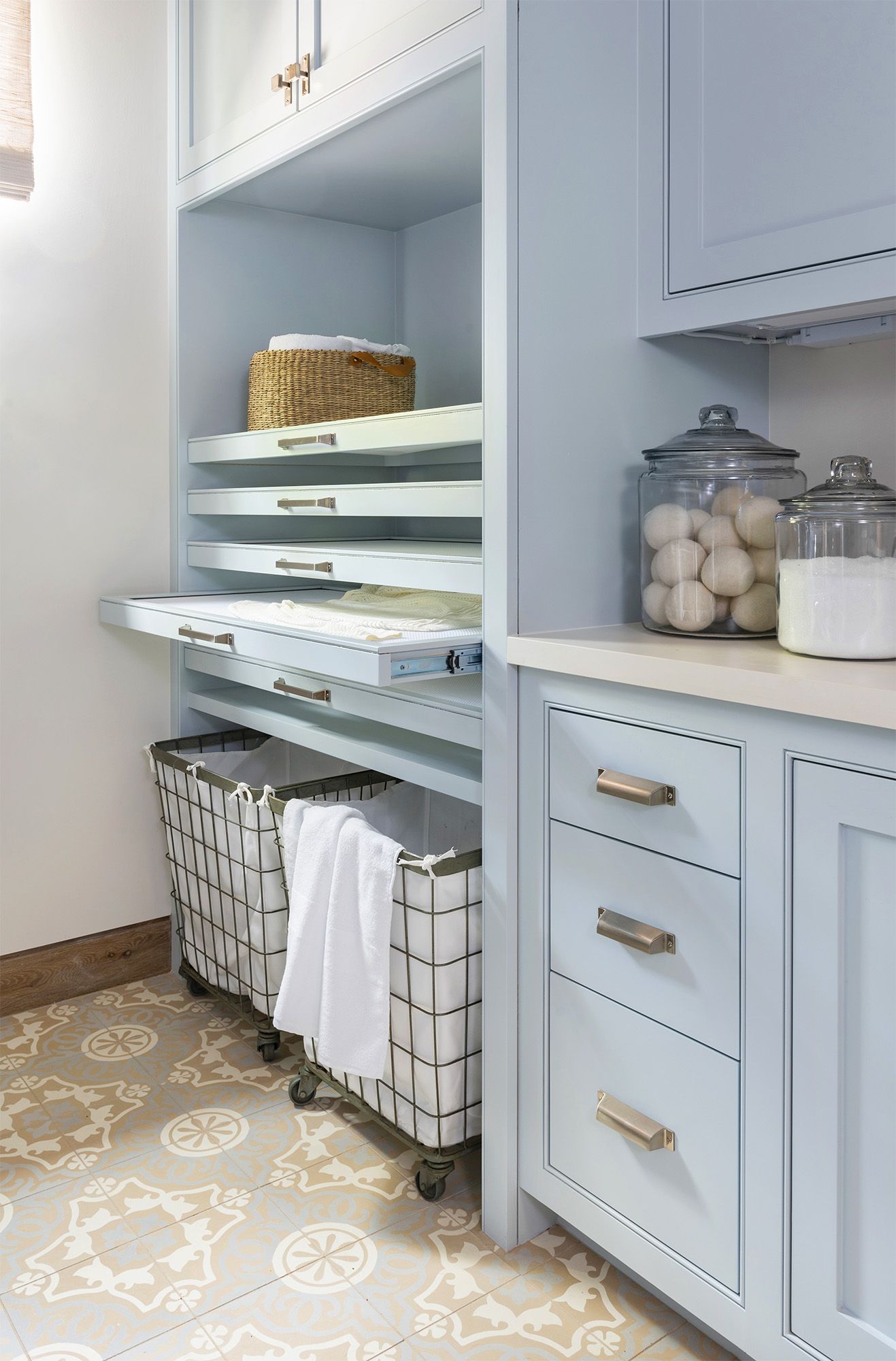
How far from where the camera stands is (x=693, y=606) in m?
1.45

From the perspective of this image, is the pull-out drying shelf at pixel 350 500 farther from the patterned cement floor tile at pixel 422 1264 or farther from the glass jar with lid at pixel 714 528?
the patterned cement floor tile at pixel 422 1264

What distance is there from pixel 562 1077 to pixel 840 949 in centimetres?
53

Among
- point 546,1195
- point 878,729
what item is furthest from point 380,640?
point 546,1195

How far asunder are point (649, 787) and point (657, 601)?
32 centimetres

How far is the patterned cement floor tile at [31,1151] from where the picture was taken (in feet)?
5.52

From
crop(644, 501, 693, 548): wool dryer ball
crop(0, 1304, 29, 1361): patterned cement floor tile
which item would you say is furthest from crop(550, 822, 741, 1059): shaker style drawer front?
crop(0, 1304, 29, 1361): patterned cement floor tile

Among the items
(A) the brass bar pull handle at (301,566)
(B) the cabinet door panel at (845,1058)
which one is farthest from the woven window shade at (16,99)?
(B) the cabinet door panel at (845,1058)

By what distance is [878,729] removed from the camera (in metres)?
1.04

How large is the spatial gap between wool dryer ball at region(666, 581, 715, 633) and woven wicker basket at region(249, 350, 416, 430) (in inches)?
32.5

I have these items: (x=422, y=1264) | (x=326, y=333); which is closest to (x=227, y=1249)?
(x=422, y=1264)

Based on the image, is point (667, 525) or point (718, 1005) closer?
point (718, 1005)

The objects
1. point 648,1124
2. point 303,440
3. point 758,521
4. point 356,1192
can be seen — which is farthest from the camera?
point 303,440

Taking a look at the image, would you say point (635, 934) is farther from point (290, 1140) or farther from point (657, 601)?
point (290, 1140)

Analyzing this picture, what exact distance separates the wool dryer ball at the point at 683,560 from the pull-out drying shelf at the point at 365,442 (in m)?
0.31
